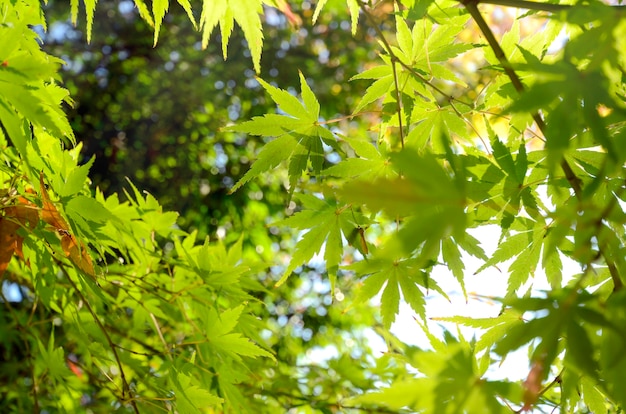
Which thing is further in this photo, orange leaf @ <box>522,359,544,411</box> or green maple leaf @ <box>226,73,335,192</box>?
green maple leaf @ <box>226,73,335,192</box>

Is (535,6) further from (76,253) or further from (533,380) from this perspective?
(76,253)

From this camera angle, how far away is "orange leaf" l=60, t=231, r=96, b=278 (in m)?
0.82

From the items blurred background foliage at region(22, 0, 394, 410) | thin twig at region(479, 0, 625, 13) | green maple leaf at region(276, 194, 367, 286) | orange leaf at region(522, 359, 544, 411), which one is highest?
thin twig at region(479, 0, 625, 13)

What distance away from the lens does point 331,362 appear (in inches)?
65.9

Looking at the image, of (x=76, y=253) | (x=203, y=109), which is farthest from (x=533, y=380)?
(x=203, y=109)

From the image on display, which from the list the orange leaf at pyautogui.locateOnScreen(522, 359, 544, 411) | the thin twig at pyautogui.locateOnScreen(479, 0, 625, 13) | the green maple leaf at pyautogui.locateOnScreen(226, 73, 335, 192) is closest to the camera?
the orange leaf at pyautogui.locateOnScreen(522, 359, 544, 411)

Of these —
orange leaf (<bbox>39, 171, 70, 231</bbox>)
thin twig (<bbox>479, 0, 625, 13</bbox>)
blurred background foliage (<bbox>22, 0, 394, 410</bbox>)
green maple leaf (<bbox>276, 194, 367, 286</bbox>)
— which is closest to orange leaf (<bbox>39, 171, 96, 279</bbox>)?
orange leaf (<bbox>39, 171, 70, 231</bbox>)

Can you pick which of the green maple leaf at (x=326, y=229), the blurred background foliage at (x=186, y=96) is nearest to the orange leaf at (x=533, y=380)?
the green maple leaf at (x=326, y=229)

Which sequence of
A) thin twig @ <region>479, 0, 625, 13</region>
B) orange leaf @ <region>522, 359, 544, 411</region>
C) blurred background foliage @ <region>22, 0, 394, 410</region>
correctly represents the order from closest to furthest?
1. orange leaf @ <region>522, 359, 544, 411</region>
2. thin twig @ <region>479, 0, 625, 13</region>
3. blurred background foliage @ <region>22, 0, 394, 410</region>

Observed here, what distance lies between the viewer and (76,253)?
2.78 ft

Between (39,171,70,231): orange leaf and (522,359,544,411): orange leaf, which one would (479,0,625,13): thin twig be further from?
(39,171,70,231): orange leaf

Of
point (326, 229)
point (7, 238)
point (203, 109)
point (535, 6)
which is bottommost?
point (203, 109)

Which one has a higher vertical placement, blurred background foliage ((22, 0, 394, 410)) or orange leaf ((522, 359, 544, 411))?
orange leaf ((522, 359, 544, 411))

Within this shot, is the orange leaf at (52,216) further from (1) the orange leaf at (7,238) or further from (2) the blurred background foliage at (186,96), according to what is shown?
(2) the blurred background foliage at (186,96)
